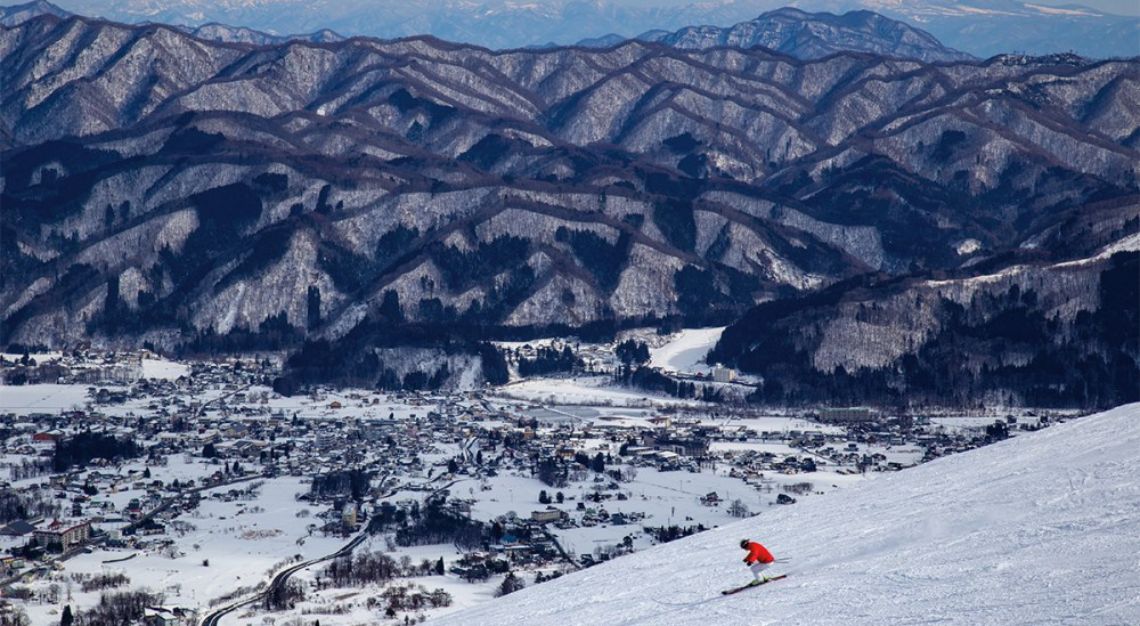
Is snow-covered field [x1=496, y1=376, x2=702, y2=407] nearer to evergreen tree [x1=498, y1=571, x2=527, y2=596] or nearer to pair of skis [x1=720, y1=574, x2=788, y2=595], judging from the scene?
evergreen tree [x1=498, y1=571, x2=527, y2=596]

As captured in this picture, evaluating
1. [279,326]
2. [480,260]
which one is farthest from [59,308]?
[480,260]

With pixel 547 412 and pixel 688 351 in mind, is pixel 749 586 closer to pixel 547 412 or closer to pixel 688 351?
pixel 547 412

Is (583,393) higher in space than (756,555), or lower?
lower

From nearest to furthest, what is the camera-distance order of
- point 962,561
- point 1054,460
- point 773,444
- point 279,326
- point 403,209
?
point 962,561, point 1054,460, point 773,444, point 279,326, point 403,209

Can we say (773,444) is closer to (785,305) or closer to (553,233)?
(785,305)

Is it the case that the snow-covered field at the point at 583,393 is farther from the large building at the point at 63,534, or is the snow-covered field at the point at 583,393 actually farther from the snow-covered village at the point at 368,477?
the large building at the point at 63,534

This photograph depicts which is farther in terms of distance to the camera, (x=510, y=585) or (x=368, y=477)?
(x=368, y=477)


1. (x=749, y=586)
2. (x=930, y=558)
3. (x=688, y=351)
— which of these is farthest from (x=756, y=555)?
(x=688, y=351)
